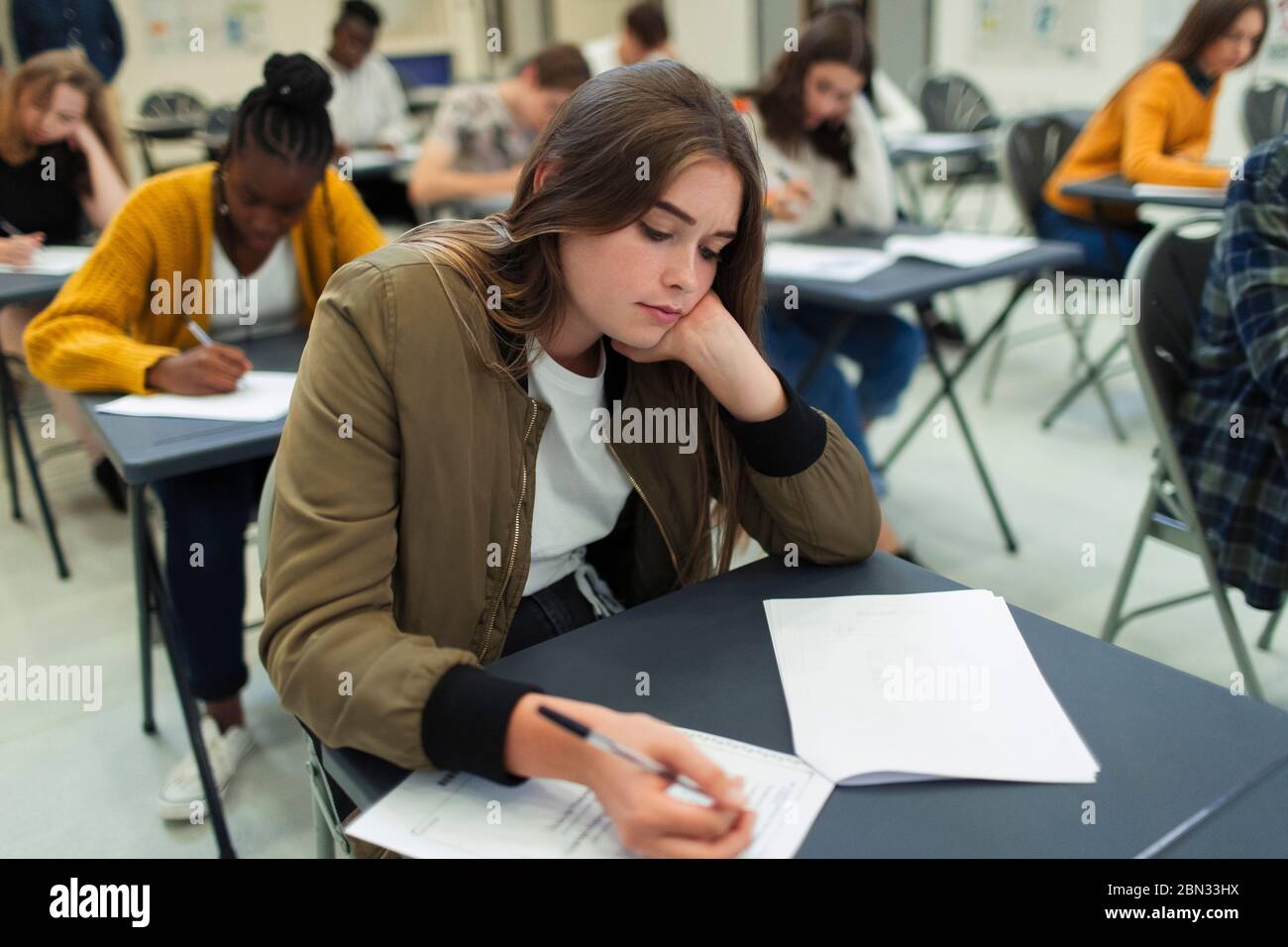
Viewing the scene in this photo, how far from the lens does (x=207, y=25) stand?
25.2ft

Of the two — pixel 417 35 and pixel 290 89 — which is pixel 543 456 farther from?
pixel 417 35

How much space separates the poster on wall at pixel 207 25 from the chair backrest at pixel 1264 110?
21.1 feet

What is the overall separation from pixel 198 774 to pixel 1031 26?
22.9 feet

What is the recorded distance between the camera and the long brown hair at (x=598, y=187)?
984mm

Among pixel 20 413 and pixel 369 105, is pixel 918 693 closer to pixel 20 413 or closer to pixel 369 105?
pixel 20 413

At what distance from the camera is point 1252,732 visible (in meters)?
0.83

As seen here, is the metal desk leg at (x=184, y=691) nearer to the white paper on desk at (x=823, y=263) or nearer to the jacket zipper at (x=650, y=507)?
the jacket zipper at (x=650, y=507)

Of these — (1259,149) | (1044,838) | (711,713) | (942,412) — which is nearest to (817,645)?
(711,713)

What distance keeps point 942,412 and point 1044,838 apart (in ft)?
10.7

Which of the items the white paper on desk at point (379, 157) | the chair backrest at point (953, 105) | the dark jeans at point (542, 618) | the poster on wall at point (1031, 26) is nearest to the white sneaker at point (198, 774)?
the dark jeans at point (542, 618)

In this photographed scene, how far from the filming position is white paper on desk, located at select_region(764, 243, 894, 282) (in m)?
2.40

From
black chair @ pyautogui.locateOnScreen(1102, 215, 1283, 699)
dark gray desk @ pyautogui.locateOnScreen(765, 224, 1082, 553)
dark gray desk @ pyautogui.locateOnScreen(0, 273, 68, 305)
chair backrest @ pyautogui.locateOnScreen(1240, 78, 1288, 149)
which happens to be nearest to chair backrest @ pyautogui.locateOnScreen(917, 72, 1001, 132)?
chair backrest @ pyautogui.locateOnScreen(1240, 78, 1288, 149)

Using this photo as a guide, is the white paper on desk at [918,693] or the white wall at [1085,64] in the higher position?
the white wall at [1085,64]

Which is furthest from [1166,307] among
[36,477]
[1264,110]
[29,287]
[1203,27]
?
[1264,110]
